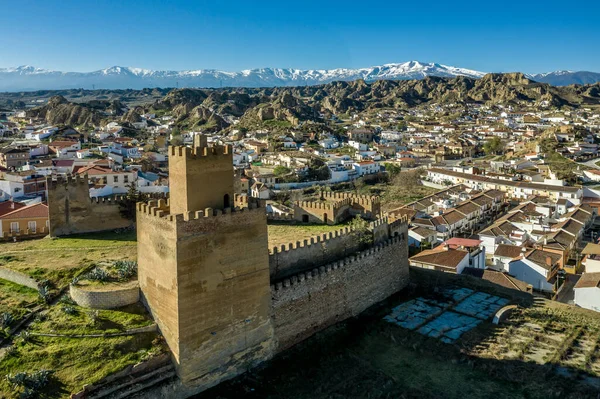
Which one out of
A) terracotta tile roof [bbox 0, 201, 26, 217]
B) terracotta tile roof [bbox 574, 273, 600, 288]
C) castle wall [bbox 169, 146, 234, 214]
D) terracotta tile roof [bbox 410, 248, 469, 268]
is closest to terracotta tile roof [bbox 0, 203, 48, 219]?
terracotta tile roof [bbox 0, 201, 26, 217]

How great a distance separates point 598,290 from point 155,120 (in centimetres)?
10517

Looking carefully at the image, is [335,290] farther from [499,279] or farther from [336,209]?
[499,279]

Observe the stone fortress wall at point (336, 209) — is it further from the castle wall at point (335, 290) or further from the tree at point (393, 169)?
the tree at point (393, 169)

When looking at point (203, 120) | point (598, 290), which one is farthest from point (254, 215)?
point (203, 120)

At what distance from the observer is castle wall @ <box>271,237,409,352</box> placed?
16172mm

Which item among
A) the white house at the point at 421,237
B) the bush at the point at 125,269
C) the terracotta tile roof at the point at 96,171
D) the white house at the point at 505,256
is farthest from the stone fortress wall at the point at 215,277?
the terracotta tile roof at the point at 96,171

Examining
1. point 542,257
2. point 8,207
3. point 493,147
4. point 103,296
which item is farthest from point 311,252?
point 493,147

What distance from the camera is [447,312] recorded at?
756 inches

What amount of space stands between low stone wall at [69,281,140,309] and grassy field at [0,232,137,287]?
4.90ft

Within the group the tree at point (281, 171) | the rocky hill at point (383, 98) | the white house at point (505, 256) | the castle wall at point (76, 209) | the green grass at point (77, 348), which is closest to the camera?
the green grass at point (77, 348)

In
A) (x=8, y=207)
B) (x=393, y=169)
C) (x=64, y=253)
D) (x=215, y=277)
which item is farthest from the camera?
(x=393, y=169)

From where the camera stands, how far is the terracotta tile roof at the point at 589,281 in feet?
77.2

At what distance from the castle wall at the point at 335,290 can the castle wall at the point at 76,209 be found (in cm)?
986

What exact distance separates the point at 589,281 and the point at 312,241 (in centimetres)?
1532
